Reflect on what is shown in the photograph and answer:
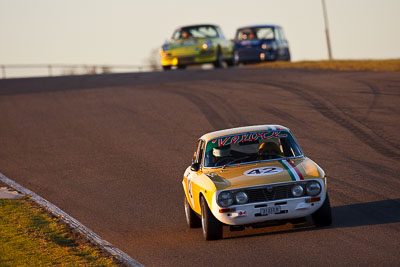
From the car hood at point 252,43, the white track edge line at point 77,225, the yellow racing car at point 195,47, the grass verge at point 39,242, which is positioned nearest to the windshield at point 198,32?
the yellow racing car at point 195,47

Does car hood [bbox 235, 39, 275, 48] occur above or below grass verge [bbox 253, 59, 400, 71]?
above

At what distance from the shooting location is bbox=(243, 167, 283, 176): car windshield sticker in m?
10.4

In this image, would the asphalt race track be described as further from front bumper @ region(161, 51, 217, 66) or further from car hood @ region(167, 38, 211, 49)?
car hood @ region(167, 38, 211, 49)

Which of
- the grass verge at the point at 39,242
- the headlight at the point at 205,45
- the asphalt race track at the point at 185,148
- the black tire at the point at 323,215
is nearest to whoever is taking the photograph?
the grass verge at the point at 39,242

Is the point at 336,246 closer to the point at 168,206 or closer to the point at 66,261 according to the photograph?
the point at 66,261

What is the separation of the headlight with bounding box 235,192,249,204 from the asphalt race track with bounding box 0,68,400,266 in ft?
1.70

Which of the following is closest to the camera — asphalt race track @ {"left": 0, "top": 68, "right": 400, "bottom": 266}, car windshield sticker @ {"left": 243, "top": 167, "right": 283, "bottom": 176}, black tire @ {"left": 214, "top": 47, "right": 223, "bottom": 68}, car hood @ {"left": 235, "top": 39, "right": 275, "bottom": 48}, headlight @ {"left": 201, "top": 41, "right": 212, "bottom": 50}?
asphalt race track @ {"left": 0, "top": 68, "right": 400, "bottom": 266}

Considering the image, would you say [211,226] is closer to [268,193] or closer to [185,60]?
[268,193]

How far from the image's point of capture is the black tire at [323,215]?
10.2 m

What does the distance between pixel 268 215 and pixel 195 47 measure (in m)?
24.2

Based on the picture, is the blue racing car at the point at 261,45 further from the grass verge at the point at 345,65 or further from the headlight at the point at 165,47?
the headlight at the point at 165,47

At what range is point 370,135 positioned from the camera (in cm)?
1836

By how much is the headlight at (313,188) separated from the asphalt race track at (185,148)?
50cm

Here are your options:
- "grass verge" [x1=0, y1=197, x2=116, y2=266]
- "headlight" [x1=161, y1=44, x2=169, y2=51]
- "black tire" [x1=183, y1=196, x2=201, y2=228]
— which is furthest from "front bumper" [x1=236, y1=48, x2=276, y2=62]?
"black tire" [x1=183, y1=196, x2=201, y2=228]
